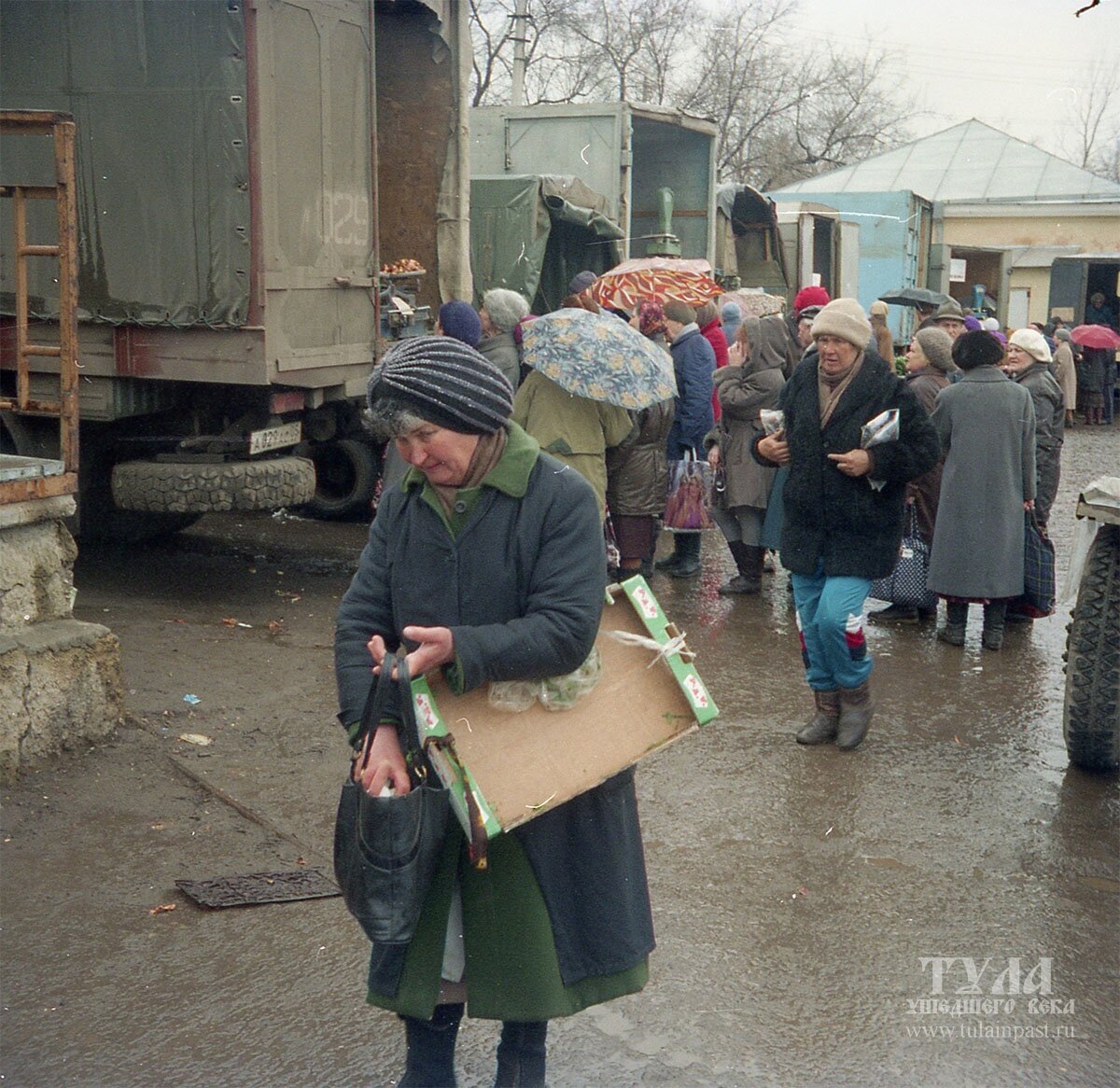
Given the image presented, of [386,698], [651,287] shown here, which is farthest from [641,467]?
[386,698]

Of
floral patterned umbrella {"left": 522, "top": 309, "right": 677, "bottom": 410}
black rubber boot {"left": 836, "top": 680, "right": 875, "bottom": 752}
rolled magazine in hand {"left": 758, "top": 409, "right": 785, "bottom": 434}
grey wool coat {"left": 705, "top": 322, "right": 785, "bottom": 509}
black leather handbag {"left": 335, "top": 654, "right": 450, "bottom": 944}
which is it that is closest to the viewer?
black leather handbag {"left": 335, "top": 654, "right": 450, "bottom": 944}

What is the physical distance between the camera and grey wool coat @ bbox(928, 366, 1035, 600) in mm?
6879

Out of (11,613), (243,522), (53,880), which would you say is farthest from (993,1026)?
(243,522)

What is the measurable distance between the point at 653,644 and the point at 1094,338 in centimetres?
2173

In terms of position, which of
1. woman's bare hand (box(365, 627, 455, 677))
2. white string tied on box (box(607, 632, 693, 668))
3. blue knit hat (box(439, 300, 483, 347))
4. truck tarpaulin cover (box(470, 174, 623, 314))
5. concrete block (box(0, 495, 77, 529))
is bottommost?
concrete block (box(0, 495, 77, 529))

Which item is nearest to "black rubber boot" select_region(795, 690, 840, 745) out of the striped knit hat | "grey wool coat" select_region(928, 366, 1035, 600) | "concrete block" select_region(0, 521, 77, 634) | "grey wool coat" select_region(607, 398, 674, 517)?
"grey wool coat" select_region(928, 366, 1035, 600)

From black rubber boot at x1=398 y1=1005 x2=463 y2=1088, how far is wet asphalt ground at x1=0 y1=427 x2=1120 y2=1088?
347 millimetres

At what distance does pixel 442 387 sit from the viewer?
2.54 metres

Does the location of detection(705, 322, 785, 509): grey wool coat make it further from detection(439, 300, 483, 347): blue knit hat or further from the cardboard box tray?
the cardboard box tray

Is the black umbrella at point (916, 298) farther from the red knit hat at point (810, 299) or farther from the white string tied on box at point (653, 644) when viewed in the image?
the white string tied on box at point (653, 644)

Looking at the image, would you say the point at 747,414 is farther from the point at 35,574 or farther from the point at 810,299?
the point at 35,574

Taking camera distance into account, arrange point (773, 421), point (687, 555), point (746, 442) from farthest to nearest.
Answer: point (687, 555), point (746, 442), point (773, 421)

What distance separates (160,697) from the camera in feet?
18.4

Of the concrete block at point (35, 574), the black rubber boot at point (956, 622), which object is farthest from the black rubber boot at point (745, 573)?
the concrete block at point (35, 574)
